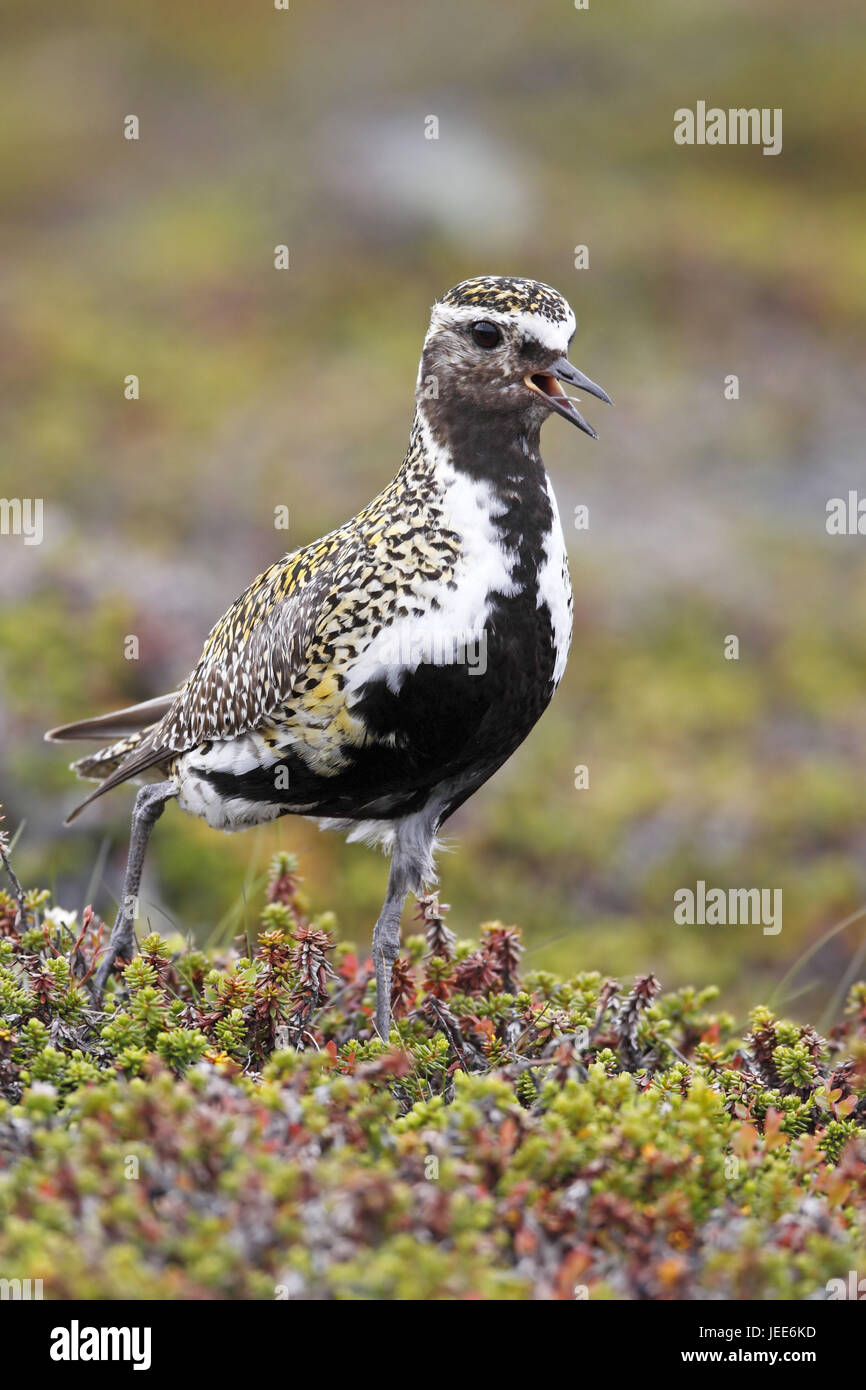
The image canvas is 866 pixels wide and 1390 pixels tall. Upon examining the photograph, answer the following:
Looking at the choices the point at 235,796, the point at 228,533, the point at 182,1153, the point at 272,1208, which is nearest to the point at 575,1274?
the point at 272,1208

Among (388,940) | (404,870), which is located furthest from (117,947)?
(404,870)

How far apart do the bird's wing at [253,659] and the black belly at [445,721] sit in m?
0.28

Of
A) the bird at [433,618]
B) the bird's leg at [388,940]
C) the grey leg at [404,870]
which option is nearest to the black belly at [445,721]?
the bird at [433,618]

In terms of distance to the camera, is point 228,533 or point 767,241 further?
point 767,241

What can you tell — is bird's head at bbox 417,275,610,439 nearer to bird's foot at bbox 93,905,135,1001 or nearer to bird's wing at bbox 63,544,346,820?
bird's wing at bbox 63,544,346,820

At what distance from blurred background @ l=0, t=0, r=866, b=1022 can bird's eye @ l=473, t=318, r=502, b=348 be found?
7.94ft

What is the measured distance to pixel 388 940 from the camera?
584 centimetres

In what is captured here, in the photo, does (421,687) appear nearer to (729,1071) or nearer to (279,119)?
(729,1071)

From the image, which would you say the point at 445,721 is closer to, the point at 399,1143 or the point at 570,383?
the point at 570,383

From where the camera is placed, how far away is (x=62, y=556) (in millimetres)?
12016

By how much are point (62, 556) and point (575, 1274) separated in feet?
31.0

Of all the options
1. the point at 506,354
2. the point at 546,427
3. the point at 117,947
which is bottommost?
the point at 117,947

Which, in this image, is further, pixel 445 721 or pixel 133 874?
pixel 133 874

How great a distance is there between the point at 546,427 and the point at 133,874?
14052 millimetres
